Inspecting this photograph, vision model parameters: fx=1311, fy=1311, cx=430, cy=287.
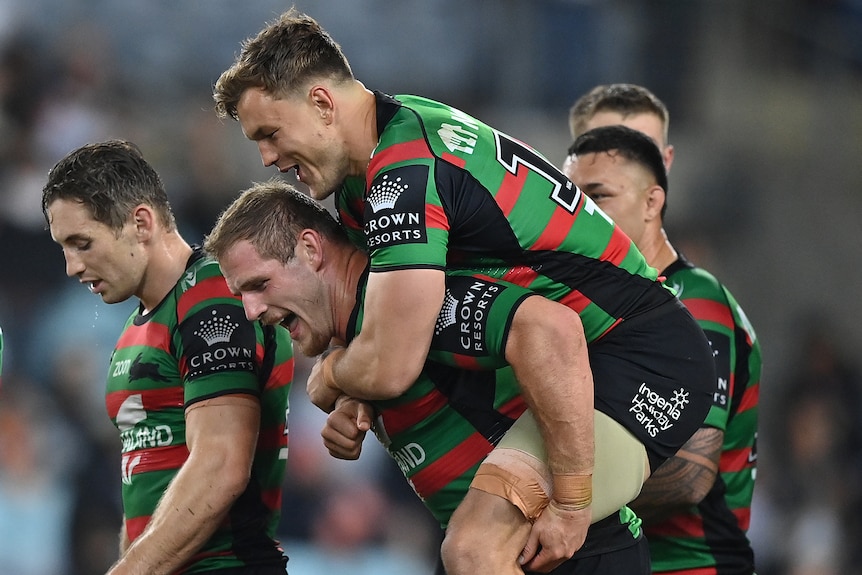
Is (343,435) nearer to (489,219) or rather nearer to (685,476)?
(489,219)

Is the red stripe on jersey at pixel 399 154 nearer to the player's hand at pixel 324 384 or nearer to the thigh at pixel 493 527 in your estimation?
the player's hand at pixel 324 384

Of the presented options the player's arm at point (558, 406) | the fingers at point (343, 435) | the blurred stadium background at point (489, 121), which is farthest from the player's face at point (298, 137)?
the blurred stadium background at point (489, 121)

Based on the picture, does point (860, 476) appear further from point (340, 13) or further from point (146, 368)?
point (146, 368)

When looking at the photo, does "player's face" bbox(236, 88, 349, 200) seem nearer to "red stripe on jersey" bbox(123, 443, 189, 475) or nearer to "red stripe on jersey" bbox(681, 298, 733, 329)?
"red stripe on jersey" bbox(123, 443, 189, 475)

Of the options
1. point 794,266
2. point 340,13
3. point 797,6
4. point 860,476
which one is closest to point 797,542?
point 860,476

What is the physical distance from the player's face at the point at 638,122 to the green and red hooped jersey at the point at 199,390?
1845mm

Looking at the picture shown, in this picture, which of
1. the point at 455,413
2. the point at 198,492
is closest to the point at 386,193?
the point at 455,413

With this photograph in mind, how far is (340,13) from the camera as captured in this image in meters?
10.6

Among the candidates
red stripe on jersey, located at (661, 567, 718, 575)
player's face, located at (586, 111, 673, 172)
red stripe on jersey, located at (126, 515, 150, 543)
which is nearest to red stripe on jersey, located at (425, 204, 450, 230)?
red stripe on jersey, located at (126, 515, 150, 543)

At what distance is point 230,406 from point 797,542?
6032mm

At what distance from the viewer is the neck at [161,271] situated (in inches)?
170

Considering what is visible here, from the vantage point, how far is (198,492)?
12.8ft

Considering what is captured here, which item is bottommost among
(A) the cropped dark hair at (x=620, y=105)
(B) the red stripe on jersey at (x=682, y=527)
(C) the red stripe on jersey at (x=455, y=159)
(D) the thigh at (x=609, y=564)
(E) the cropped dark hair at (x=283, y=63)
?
(D) the thigh at (x=609, y=564)

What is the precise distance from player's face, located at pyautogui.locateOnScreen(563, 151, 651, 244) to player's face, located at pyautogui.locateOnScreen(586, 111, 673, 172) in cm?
65
